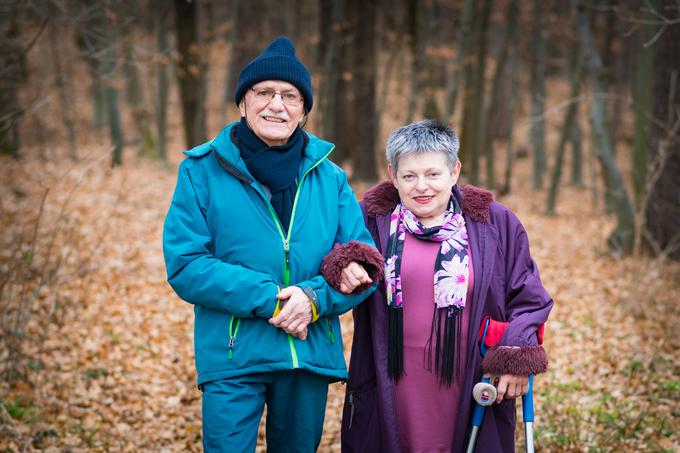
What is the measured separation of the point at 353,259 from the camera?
10.1 ft

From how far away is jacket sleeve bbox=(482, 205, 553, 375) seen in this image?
3.11m

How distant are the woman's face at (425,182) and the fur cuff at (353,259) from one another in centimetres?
34

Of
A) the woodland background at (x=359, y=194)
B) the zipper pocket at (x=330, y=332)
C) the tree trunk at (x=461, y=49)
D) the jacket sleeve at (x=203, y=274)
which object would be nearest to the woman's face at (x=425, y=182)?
the zipper pocket at (x=330, y=332)

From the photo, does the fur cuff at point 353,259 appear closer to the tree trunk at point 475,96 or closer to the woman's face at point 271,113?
the woman's face at point 271,113

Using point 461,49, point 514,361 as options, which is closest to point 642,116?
point 461,49

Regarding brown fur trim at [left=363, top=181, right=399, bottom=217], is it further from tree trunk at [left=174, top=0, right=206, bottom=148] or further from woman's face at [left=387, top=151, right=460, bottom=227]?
tree trunk at [left=174, top=0, right=206, bottom=148]

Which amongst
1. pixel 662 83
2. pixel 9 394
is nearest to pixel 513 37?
pixel 662 83

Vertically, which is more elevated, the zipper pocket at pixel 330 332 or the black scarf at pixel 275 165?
the black scarf at pixel 275 165

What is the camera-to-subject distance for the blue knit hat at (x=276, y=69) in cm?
313

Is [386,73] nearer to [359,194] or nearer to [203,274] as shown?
[359,194]

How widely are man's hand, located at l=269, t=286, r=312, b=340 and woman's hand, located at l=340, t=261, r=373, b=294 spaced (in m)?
0.18

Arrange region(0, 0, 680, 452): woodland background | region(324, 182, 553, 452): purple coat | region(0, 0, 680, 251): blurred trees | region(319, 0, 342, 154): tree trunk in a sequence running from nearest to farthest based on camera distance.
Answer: region(324, 182, 553, 452): purple coat < region(0, 0, 680, 452): woodland background < region(0, 0, 680, 251): blurred trees < region(319, 0, 342, 154): tree trunk

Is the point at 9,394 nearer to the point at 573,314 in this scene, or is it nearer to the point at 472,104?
the point at 573,314

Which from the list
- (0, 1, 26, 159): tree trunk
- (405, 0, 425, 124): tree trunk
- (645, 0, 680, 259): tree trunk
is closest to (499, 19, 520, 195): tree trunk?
(405, 0, 425, 124): tree trunk
